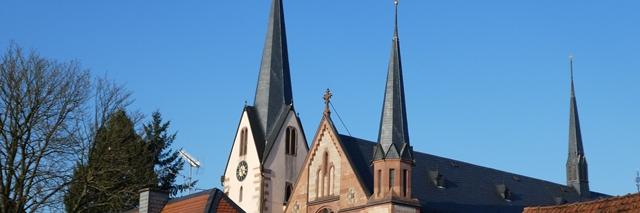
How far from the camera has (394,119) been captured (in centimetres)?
4428

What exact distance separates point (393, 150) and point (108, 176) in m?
11.7

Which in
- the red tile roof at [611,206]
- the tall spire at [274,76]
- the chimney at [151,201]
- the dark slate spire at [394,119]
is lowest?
the red tile roof at [611,206]

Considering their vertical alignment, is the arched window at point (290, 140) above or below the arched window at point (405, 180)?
above

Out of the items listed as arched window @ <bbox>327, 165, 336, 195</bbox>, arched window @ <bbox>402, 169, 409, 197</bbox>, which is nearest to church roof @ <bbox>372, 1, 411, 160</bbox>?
arched window @ <bbox>402, 169, 409, 197</bbox>

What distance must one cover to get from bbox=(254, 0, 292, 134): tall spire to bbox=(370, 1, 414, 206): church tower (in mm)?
11026

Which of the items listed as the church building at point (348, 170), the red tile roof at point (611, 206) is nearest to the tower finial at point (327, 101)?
the church building at point (348, 170)

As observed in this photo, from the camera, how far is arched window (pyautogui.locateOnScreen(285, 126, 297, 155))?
177ft

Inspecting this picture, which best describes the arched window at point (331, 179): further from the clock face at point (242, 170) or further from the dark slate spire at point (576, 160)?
the dark slate spire at point (576, 160)

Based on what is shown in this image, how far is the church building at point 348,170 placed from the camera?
4406 cm

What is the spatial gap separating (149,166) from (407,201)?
1439 cm

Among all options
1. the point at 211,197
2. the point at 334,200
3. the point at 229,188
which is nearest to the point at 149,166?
the point at 229,188

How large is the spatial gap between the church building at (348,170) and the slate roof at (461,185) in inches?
2.6

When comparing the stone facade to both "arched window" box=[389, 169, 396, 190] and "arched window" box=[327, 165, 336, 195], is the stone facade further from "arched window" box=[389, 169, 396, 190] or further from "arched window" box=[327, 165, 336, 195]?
"arched window" box=[389, 169, 396, 190]

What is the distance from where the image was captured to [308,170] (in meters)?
49.5
